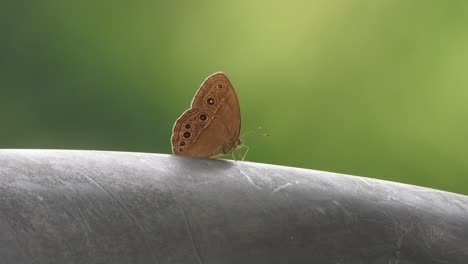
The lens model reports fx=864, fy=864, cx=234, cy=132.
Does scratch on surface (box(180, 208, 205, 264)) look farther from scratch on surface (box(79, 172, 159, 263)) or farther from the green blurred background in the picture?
the green blurred background

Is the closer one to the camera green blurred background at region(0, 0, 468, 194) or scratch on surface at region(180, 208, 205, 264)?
scratch on surface at region(180, 208, 205, 264)

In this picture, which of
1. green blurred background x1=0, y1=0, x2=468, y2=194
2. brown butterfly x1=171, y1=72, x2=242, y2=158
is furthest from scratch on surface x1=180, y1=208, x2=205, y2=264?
green blurred background x1=0, y1=0, x2=468, y2=194

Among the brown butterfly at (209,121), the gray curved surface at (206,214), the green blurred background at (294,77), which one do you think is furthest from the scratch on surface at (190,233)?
the green blurred background at (294,77)

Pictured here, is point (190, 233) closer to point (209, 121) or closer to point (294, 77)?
point (209, 121)

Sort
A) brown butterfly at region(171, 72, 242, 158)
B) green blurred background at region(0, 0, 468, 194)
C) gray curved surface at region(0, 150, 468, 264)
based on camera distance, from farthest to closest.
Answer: green blurred background at region(0, 0, 468, 194) < brown butterfly at region(171, 72, 242, 158) < gray curved surface at region(0, 150, 468, 264)

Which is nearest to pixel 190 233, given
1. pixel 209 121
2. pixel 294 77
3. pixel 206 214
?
pixel 206 214

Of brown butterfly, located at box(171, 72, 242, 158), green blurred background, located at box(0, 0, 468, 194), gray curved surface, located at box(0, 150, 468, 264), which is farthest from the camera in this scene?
green blurred background, located at box(0, 0, 468, 194)

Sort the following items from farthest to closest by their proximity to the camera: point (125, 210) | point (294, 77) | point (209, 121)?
point (294, 77) < point (209, 121) < point (125, 210)

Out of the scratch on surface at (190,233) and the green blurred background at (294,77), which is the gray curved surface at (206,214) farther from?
the green blurred background at (294,77)
